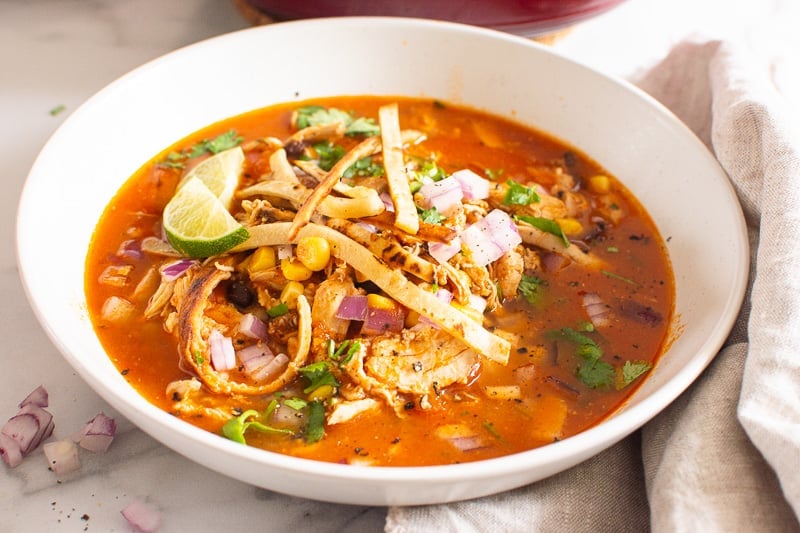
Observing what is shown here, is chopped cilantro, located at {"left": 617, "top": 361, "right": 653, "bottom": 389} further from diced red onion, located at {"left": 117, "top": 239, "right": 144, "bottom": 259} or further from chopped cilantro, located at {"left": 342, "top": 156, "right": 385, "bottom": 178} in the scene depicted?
diced red onion, located at {"left": 117, "top": 239, "right": 144, "bottom": 259}

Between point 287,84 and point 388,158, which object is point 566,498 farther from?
point 287,84

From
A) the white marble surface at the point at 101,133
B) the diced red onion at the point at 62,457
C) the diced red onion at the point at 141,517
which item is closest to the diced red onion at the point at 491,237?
the white marble surface at the point at 101,133

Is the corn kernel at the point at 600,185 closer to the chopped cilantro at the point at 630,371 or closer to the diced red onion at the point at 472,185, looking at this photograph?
the diced red onion at the point at 472,185

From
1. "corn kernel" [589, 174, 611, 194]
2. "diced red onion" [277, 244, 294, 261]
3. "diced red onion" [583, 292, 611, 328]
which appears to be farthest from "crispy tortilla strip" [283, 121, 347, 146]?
"diced red onion" [583, 292, 611, 328]

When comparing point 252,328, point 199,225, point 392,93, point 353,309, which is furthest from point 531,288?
point 392,93

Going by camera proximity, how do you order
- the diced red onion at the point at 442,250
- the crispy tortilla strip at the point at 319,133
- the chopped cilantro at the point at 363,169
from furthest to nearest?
1. the crispy tortilla strip at the point at 319,133
2. the chopped cilantro at the point at 363,169
3. the diced red onion at the point at 442,250
